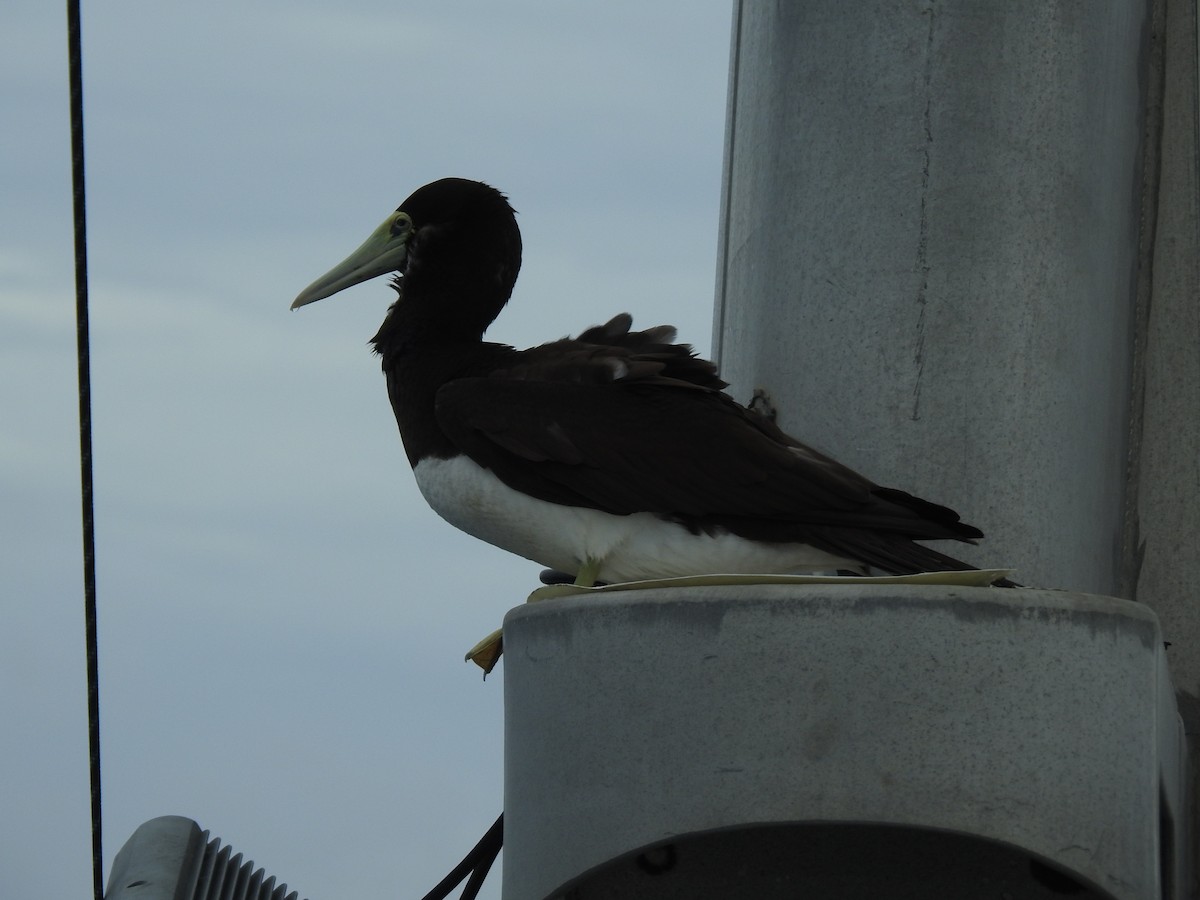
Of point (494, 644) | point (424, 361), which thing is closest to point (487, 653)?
point (494, 644)

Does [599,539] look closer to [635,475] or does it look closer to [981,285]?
[635,475]

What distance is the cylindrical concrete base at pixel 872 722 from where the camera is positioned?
398 cm

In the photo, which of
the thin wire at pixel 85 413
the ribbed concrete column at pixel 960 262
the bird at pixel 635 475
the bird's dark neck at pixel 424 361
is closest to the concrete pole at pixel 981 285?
the ribbed concrete column at pixel 960 262

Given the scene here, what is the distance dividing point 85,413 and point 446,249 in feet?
7.78

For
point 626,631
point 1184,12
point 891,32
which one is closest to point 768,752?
point 626,631

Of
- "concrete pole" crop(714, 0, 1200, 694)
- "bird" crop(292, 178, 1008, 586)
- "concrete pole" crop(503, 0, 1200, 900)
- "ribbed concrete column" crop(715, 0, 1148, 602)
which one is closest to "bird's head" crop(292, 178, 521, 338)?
"bird" crop(292, 178, 1008, 586)

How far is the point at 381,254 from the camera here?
21.8 ft

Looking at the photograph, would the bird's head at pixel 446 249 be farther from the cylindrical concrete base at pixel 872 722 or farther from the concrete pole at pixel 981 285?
the cylindrical concrete base at pixel 872 722

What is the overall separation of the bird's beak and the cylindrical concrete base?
2750 mm

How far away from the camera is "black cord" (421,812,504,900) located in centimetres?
505

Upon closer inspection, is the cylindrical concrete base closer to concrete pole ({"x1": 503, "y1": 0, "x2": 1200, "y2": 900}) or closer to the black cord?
concrete pole ({"x1": 503, "y1": 0, "x2": 1200, "y2": 900})

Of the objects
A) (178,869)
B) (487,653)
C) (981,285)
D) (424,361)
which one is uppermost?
(981,285)

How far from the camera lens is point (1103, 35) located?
18.9ft

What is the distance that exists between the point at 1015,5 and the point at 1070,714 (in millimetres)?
2587
